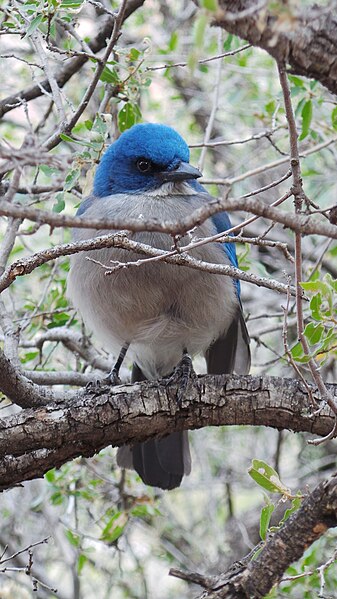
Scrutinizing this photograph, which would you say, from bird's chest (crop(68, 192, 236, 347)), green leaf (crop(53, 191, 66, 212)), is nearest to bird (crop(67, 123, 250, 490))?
bird's chest (crop(68, 192, 236, 347))

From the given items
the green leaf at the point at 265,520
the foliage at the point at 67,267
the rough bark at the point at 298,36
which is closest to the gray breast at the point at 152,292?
the foliage at the point at 67,267

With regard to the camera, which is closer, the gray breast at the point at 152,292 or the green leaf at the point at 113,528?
the gray breast at the point at 152,292

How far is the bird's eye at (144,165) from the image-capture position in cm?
496

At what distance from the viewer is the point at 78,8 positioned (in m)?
4.21

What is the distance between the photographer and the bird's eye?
16.3 ft

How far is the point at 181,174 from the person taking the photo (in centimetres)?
476

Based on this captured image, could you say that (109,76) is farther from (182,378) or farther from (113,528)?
(113,528)

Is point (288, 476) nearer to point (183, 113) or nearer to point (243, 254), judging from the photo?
point (243, 254)

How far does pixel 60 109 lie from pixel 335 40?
2.38m

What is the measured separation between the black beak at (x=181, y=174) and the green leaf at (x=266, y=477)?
79.3 inches

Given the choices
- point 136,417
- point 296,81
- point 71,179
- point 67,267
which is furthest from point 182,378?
point 296,81

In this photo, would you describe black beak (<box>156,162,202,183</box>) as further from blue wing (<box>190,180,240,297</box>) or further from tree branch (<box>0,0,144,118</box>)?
tree branch (<box>0,0,144,118</box>)

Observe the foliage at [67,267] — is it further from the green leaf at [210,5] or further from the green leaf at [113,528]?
the green leaf at [210,5]

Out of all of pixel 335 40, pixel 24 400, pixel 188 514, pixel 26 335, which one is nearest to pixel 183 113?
pixel 26 335
